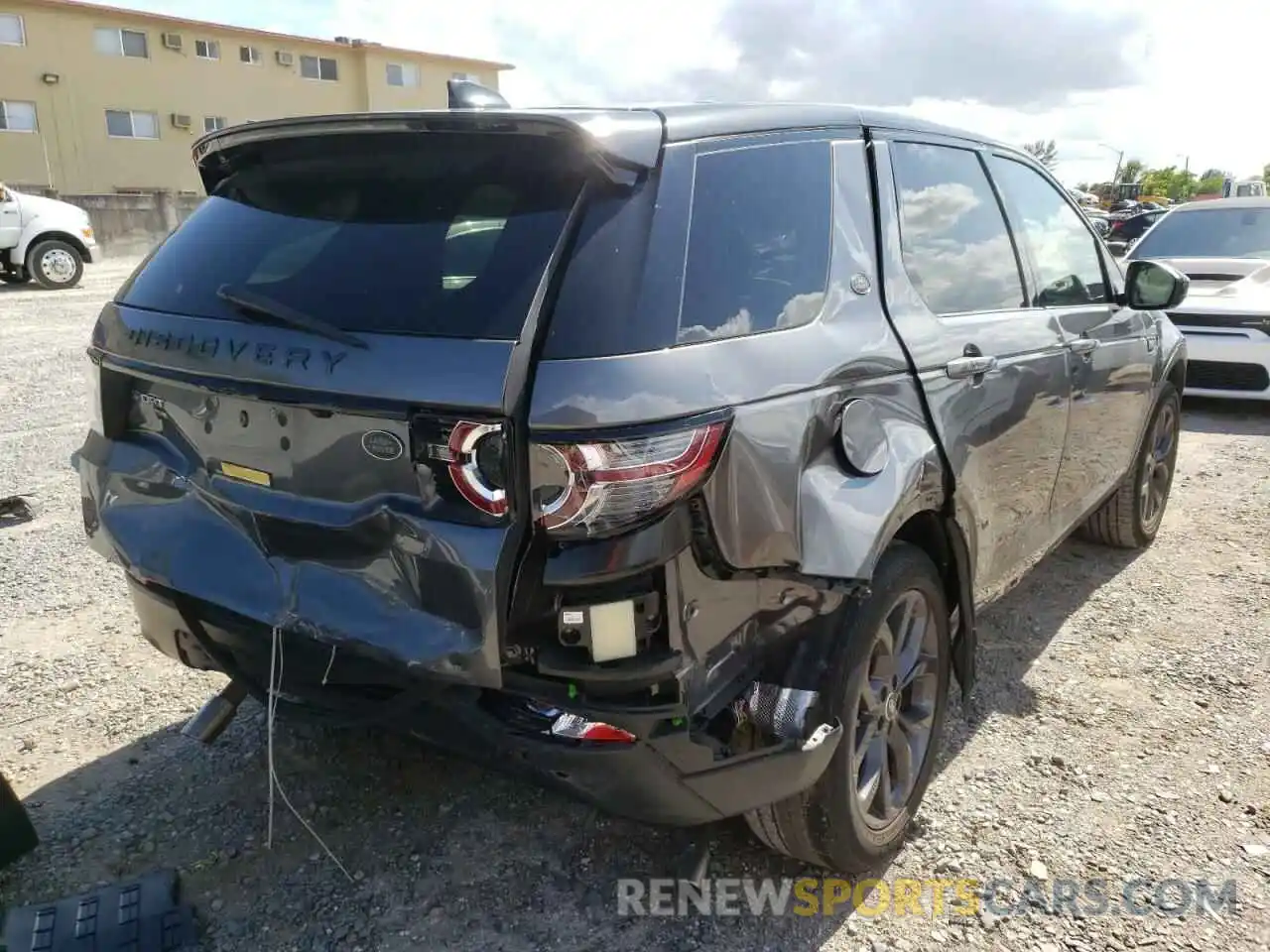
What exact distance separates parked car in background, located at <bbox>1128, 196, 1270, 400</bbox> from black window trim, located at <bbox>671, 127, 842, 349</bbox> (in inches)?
247

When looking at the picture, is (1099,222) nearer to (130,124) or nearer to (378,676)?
(378,676)

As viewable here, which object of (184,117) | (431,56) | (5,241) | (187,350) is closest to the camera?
(187,350)

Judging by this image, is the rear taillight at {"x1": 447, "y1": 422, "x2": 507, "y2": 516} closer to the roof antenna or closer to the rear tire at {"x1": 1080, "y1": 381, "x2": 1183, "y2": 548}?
the roof antenna

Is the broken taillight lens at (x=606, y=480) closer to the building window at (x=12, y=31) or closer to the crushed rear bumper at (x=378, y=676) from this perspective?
the crushed rear bumper at (x=378, y=676)

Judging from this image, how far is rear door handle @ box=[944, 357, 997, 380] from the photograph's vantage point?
2676 mm

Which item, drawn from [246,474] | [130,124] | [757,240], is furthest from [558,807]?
[130,124]

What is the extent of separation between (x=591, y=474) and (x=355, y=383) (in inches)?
21.2

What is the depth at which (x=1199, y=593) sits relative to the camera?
14.7 feet

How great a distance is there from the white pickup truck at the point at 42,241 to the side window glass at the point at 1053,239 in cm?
1466

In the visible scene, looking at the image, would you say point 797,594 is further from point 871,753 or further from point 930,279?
point 930,279

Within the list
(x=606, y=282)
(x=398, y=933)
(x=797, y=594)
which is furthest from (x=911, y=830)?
(x=606, y=282)

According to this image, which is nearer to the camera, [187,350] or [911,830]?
[187,350]

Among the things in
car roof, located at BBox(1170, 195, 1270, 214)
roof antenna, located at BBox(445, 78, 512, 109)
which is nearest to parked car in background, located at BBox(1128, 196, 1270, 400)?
car roof, located at BBox(1170, 195, 1270, 214)

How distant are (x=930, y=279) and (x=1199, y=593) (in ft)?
8.72
